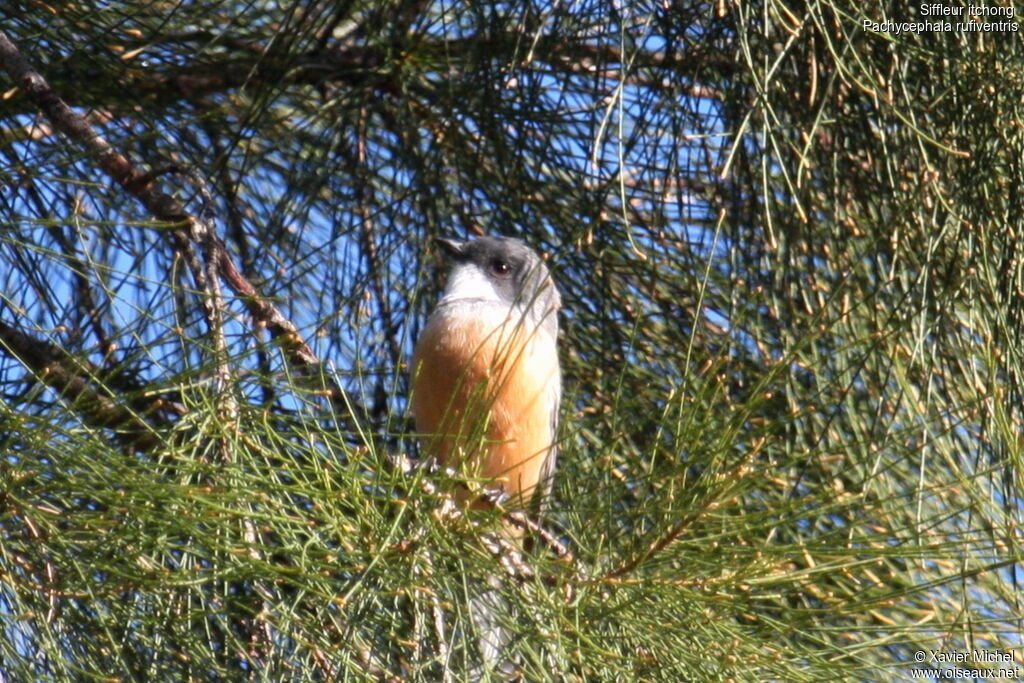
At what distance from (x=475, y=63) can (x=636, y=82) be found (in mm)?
448

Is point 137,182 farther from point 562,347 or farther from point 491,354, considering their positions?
point 562,347

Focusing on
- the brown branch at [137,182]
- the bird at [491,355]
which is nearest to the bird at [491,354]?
the bird at [491,355]

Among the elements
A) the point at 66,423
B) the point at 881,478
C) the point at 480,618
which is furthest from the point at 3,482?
the point at 881,478

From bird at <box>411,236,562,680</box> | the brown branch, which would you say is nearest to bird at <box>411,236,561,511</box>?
bird at <box>411,236,562,680</box>

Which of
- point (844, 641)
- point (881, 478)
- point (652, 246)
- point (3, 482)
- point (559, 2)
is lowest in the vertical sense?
point (3, 482)

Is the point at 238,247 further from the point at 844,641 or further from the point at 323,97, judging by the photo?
the point at 844,641

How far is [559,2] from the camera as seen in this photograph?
3.27m

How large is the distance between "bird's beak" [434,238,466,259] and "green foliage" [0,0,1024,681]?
2.5 inches

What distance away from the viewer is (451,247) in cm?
381

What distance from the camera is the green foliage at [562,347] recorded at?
2.11m

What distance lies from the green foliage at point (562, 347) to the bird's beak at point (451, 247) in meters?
0.06

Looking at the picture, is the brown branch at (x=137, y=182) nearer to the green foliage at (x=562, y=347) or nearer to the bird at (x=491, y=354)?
the green foliage at (x=562, y=347)

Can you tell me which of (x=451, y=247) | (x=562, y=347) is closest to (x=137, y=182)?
(x=451, y=247)

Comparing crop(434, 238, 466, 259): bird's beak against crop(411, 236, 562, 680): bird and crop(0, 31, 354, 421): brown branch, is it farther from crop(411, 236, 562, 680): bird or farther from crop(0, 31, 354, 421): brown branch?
crop(0, 31, 354, 421): brown branch
